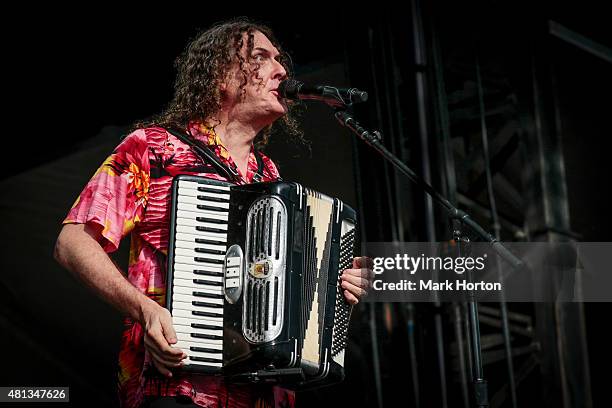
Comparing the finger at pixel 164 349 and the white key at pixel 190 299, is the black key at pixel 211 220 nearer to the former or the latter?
the white key at pixel 190 299

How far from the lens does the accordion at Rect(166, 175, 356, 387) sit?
1862 mm

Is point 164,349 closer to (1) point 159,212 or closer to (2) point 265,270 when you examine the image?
(2) point 265,270

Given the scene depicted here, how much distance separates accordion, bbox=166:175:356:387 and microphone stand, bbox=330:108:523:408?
0.36 m

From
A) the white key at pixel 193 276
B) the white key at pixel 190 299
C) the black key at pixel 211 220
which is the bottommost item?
the white key at pixel 190 299

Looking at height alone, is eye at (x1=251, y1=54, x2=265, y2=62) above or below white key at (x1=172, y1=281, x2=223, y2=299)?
above

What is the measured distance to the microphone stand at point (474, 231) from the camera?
212 centimetres

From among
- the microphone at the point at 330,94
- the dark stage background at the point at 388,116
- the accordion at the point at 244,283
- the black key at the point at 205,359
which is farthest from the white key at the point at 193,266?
the dark stage background at the point at 388,116

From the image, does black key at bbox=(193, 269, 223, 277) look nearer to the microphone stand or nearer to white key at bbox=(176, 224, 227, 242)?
white key at bbox=(176, 224, 227, 242)

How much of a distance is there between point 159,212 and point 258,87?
0.57 meters

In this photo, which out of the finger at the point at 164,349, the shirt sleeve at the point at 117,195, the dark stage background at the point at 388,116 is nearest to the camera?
the finger at the point at 164,349

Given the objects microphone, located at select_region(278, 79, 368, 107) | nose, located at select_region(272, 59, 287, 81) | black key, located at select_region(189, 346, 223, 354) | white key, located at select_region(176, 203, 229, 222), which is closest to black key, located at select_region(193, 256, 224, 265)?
white key, located at select_region(176, 203, 229, 222)

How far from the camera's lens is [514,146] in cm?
392

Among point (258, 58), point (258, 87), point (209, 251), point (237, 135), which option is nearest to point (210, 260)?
point (209, 251)

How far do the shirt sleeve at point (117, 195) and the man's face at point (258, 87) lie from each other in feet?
1.24
